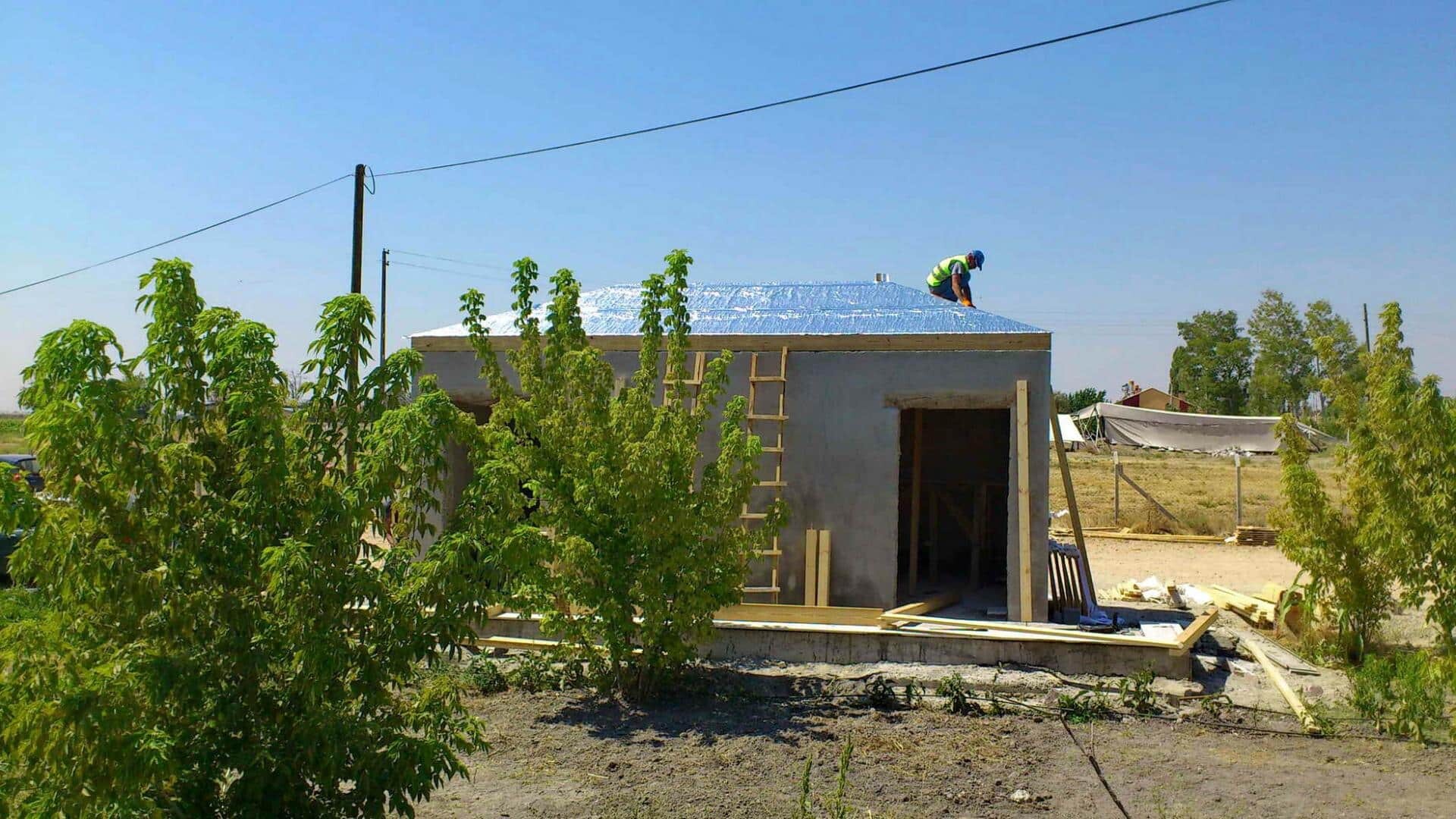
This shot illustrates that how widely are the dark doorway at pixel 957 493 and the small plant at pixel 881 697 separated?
656 cm

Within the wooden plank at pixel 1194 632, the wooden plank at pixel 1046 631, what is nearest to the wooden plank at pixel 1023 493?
the wooden plank at pixel 1046 631

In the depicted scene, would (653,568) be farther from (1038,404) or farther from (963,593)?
(963,593)

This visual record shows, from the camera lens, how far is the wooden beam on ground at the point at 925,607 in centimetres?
1046

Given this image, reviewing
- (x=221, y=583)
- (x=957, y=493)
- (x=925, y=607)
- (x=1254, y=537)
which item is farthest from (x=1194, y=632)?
(x=1254, y=537)

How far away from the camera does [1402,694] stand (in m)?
8.62

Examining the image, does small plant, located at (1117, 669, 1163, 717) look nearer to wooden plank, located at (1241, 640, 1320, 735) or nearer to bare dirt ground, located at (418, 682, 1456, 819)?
bare dirt ground, located at (418, 682, 1456, 819)

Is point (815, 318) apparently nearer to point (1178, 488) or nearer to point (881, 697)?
point (881, 697)

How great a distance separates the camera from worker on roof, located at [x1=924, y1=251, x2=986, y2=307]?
15477mm

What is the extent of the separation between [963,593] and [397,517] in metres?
10.6

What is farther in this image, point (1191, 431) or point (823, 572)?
point (1191, 431)

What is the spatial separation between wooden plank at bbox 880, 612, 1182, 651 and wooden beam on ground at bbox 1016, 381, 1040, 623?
48 centimetres

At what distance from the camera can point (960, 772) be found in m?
7.41

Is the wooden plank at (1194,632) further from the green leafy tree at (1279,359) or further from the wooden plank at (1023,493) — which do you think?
the green leafy tree at (1279,359)

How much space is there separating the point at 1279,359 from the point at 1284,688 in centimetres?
5995
